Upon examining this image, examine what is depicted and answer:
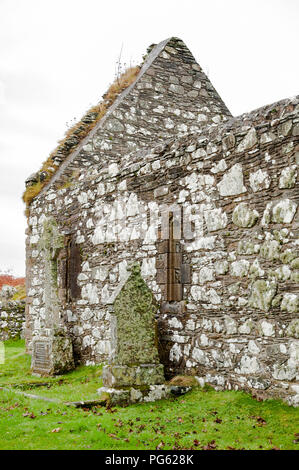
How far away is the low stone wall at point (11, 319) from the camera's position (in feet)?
54.9

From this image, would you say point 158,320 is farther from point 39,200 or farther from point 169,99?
point 169,99

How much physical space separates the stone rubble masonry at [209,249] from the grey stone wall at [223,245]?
0.02 m

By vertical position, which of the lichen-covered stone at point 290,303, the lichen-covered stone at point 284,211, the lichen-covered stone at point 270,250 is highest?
the lichen-covered stone at point 284,211

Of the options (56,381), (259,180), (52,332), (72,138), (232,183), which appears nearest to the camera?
(259,180)

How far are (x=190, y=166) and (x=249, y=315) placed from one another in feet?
8.79

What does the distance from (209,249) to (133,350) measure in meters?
1.91

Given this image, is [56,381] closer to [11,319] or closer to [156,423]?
[156,423]

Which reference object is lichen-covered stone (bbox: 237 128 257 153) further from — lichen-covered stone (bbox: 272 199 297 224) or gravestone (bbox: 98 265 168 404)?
gravestone (bbox: 98 265 168 404)

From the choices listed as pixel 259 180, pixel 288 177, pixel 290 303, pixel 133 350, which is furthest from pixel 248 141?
pixel 133 350

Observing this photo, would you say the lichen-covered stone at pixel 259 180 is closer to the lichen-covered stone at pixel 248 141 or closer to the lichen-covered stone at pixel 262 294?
the lichen-covered stone at pixel 248 141

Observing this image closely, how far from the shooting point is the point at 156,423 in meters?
6.43

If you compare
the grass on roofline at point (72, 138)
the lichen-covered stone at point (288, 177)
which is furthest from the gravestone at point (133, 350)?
the grass on roofline at point (72, 138)

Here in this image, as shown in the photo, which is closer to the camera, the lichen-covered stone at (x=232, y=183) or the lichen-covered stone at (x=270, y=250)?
the lichen-covered stone at (x=270, y=250)

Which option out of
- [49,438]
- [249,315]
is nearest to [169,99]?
[249,315]
